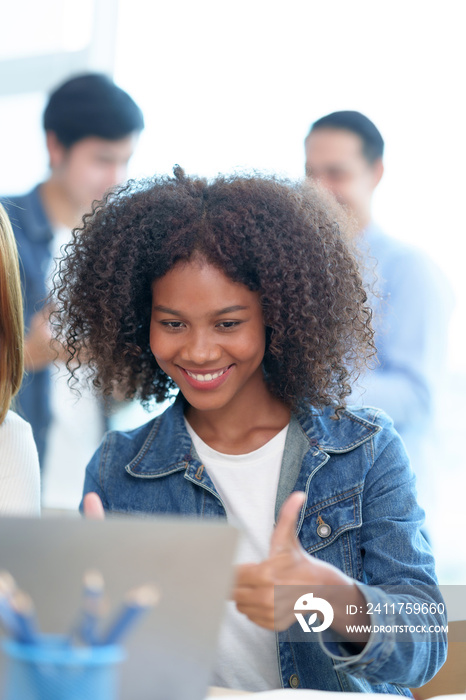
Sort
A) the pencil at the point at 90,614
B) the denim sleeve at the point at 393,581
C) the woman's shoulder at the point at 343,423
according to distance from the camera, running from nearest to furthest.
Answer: the pencil at the point at 90,614 → the denim sleeve at the point at 393,581 → the woman's shoulder at the point at 343,423

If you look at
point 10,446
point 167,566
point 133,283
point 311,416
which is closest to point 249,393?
point 311,416

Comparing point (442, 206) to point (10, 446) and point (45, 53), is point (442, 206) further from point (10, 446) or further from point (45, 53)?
point (10, 446)

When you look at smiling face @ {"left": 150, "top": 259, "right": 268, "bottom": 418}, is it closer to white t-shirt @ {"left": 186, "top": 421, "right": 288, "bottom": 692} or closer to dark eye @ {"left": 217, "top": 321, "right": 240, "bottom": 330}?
dark eye @ {"left": 217, "top": 321, "right": 240, "bottom": 330}

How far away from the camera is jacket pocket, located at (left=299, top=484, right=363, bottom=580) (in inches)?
43.6

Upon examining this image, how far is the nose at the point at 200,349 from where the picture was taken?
109 centimetres

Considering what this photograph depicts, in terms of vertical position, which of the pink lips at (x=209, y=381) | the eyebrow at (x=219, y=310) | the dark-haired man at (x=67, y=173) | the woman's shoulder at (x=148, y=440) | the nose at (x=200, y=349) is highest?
the dark-haired man at (x=67, y=173)

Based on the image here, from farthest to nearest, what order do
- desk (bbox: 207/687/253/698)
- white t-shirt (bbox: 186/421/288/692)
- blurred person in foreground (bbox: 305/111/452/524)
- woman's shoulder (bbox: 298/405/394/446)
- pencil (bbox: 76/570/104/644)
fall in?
blurred person in foreground (bbox: 305/111/452/524), woman's shoulder (bbox: 298/405/394/446), white t-shirt (bbox: 186/421/288/692), desk (bbox: 207/687/253/698), pencil (bbox: 76/570/104/644)

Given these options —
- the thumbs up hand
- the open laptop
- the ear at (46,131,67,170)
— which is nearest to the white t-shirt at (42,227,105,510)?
the ear at (46,131,67,170)

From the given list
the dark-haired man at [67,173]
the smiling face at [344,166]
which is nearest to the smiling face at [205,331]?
the smiling face at [344,166]

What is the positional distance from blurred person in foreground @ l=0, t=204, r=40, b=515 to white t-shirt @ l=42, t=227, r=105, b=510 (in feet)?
2.58

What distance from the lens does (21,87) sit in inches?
101

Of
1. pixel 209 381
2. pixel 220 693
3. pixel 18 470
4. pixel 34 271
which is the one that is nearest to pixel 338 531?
pixel 209 381

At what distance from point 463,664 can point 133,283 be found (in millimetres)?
745

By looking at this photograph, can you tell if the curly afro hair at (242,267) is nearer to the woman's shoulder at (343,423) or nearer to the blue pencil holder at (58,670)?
the woman's shoulder at (343,423)
